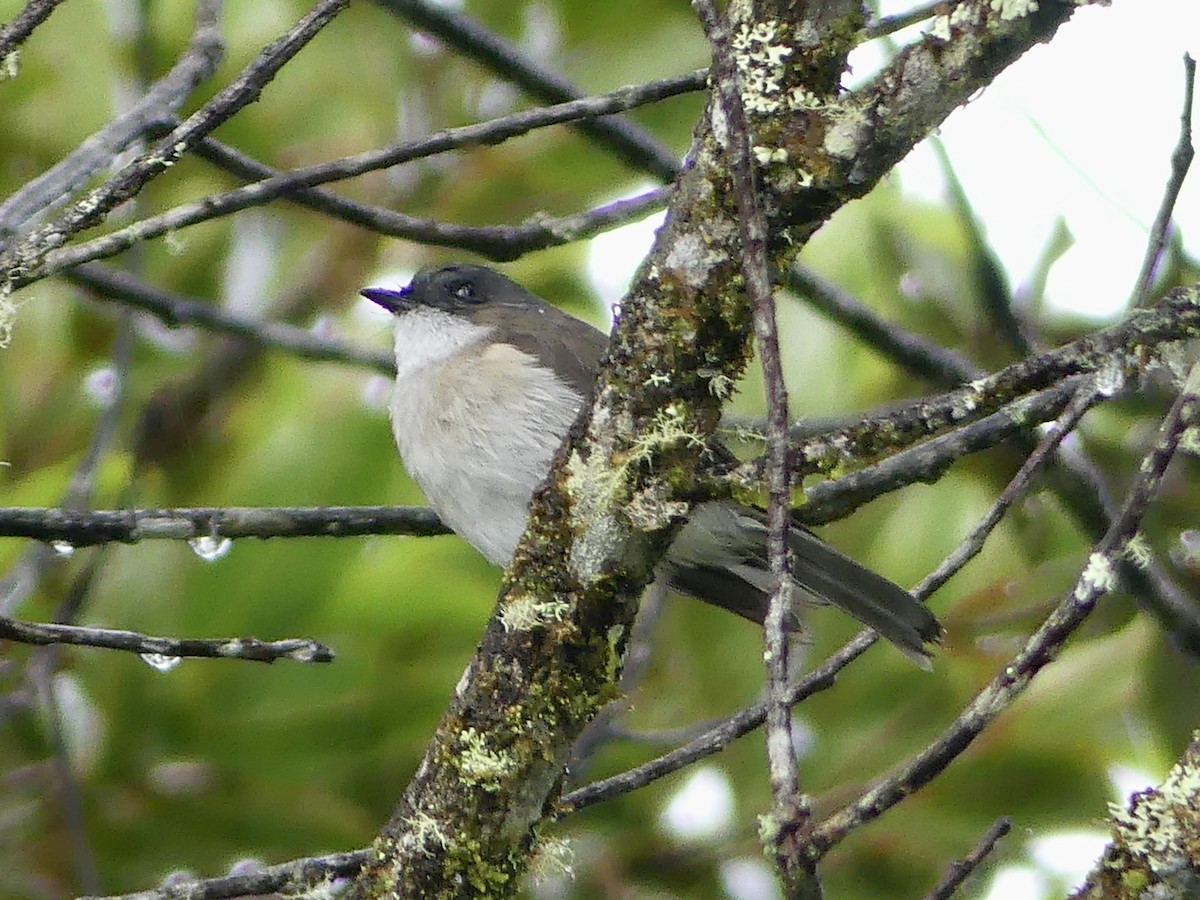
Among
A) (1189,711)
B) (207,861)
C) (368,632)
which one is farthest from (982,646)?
(207,861)

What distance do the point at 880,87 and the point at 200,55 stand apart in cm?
130

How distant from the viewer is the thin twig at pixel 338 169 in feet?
7.85

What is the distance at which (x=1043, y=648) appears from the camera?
5.99ft

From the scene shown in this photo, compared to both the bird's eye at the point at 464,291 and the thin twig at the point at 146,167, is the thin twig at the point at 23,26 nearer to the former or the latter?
the thin twig at the point at 146,167

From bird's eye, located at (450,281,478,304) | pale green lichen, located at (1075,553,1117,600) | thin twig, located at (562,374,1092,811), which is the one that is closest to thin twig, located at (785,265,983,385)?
bird's eye, located at (450,281,478,304)

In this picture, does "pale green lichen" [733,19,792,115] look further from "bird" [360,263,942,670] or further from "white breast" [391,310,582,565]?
"white breast" [391,310,582,565]

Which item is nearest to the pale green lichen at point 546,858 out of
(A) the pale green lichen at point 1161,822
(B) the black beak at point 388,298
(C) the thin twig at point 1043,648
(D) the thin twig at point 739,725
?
(D) the thin twig at point 739,725

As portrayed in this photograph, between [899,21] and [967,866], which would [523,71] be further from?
[967,866]

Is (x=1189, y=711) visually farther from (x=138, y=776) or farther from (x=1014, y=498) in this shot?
(x=138, y=776)

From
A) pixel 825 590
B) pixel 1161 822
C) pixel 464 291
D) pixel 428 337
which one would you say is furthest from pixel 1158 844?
pixel 464 291

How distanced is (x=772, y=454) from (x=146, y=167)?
1046 mm

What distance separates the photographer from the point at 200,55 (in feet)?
→ 9.46

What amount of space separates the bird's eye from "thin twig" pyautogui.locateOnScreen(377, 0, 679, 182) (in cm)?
97

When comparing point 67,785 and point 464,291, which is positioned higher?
point 464,291
